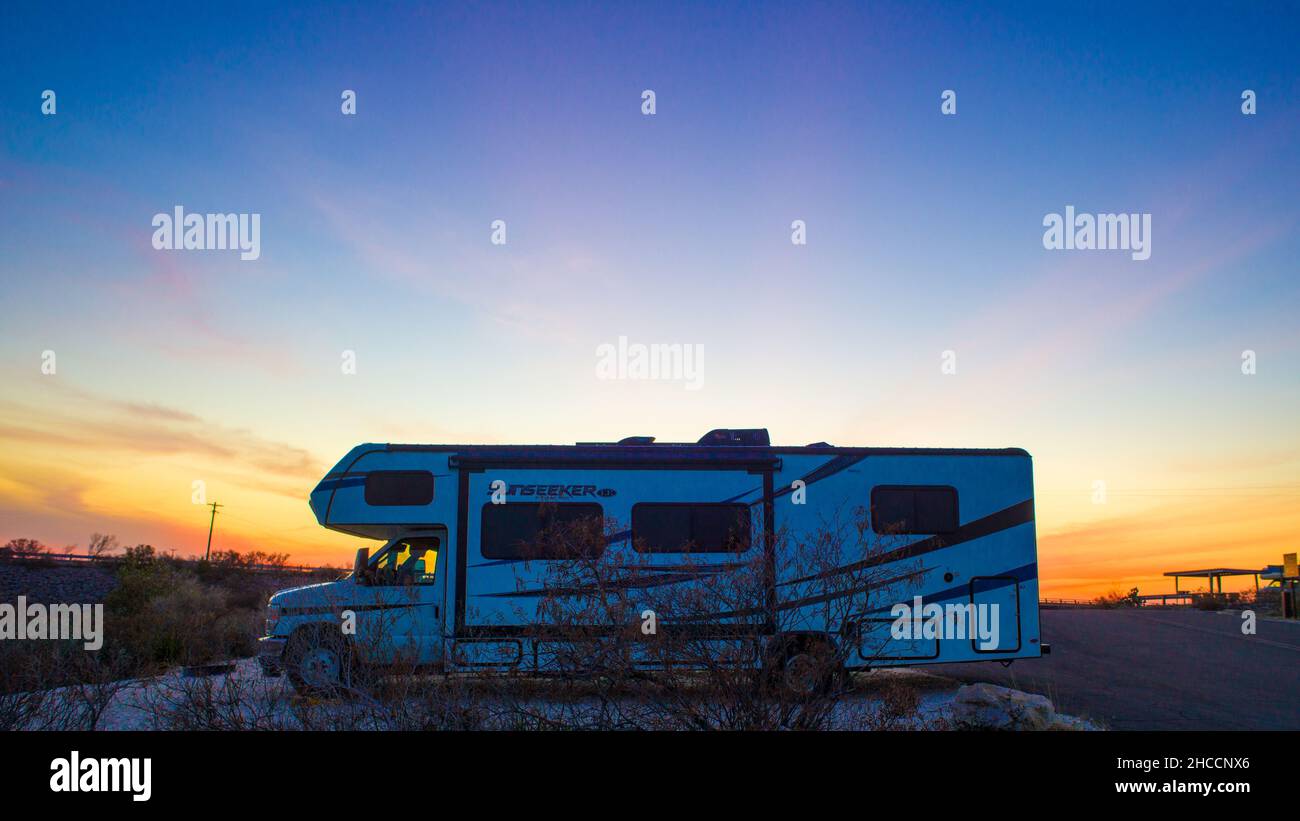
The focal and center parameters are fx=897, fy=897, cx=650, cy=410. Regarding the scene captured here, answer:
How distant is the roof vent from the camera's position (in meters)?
13.0

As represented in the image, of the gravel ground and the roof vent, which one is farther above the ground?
the roof vent

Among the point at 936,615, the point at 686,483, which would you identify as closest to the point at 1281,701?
the point at 936,615

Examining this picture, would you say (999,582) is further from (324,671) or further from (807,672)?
(324,671)

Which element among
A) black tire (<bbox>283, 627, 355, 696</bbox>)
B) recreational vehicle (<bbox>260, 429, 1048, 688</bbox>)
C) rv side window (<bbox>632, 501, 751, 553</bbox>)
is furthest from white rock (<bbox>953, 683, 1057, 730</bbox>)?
black tire (<bbox>283, 627, 355, 696</bbox>)

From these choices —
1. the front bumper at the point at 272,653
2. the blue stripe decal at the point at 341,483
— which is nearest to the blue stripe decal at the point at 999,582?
the blue stripe decal at the point at 341,483

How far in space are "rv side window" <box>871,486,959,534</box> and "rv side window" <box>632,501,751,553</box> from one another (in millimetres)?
1884

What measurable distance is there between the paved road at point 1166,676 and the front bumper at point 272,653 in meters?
9.68

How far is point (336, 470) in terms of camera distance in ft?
40.3

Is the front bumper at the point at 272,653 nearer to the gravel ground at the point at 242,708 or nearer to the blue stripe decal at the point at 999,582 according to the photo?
the gravel ground at the point at 242,708

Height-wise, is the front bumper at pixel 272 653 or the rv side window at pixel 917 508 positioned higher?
the rv side window at pixel 917 508

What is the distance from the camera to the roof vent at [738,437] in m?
13.0

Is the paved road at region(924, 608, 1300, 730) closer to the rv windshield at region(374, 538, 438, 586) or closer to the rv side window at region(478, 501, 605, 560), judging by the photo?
the rv side window at region(478, 501, 605, 560)

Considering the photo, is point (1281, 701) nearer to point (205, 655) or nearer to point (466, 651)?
point (466, 651)
